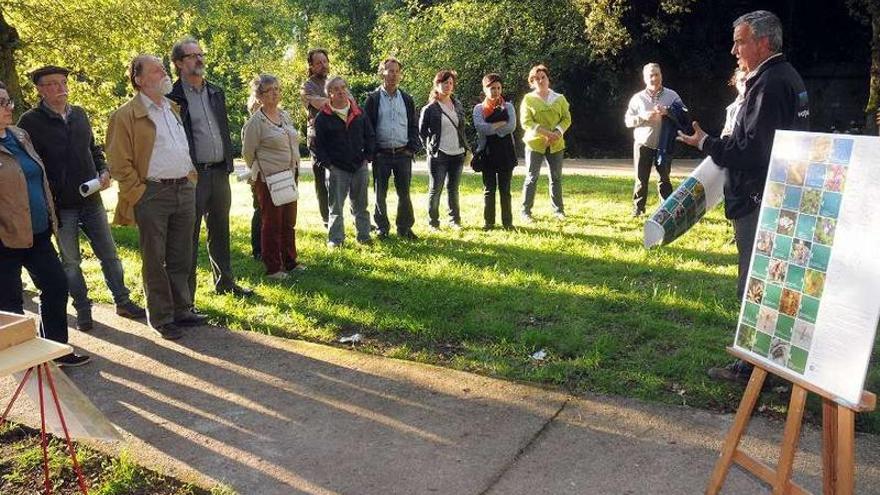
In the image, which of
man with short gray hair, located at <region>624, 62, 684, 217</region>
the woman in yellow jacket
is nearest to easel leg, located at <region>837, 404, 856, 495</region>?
man with short gray hair, located at <region>624, 62, 684, 217</region>

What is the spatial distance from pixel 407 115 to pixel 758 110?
16.0ft

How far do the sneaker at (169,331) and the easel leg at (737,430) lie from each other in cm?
403

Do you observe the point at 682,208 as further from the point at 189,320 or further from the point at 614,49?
the point at 614,49

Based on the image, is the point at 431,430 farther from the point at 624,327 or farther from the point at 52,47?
the point at 52,47

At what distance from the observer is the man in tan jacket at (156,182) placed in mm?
5145

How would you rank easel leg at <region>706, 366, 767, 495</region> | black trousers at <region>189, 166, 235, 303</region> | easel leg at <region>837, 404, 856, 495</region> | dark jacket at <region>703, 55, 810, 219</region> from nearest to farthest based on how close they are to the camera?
easel leg at <region>837, 404, 856, 495</region>
easel leg at <region>706, 366, 767, 495</region>
dark jacket at <region>703, 55, 810, 219</region>
black trousers at <region>189, 166, 235, 303</region>

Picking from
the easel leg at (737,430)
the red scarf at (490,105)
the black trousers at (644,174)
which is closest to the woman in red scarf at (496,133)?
the red scarf at (490,105)

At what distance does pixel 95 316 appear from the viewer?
6.15 m

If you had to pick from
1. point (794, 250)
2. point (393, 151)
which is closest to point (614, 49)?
point (393, 151)

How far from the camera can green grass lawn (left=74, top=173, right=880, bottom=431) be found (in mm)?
4730

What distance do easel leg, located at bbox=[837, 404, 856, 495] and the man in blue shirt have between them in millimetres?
6158

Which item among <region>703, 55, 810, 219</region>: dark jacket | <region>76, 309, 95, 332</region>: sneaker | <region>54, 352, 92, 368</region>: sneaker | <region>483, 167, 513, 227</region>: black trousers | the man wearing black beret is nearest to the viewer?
<region>703, 55, 810, 219</region>: dark jacket

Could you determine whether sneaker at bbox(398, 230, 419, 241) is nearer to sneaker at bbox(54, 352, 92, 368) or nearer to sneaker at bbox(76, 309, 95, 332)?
sneaker at bbox(76, 309, 95, 332)

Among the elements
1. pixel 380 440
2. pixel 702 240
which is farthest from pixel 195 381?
pixel 702 240
